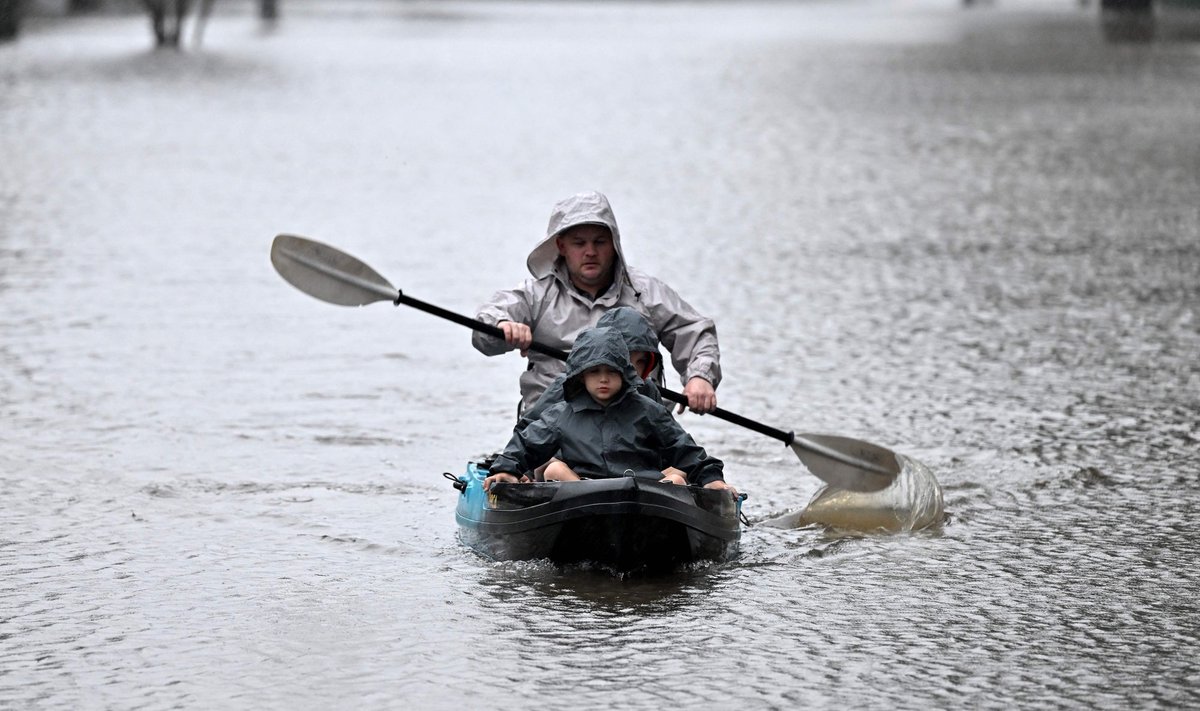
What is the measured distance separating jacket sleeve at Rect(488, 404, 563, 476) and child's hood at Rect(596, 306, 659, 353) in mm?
386

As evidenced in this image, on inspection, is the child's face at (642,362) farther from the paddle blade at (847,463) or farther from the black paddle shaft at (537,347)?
the paddle blade at (847,463)

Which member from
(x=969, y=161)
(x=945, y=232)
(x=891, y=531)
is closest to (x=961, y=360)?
(x=891, y=531)

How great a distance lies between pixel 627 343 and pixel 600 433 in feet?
1.24

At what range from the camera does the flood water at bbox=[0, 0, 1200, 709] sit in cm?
654

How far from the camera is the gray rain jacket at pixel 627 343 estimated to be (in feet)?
25.0

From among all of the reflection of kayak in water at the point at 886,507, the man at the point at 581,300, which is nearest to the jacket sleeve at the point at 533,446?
the man at the point at 581,300

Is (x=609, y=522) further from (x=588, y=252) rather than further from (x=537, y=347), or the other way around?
(x=588, y=252)

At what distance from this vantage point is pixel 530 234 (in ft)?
54.2

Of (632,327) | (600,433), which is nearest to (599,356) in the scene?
(600,433)

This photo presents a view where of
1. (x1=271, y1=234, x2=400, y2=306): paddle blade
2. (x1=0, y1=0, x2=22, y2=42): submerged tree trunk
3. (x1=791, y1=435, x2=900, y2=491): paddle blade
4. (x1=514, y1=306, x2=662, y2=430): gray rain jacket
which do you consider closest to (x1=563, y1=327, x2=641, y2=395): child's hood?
(x1=514, y1=306, x2=662, y2=430): gray rain jacket

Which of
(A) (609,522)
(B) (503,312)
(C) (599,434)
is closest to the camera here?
(A) (609,522)

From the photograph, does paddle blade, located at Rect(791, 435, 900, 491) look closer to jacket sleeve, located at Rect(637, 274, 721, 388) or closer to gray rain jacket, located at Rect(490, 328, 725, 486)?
jacket sleeve, located at Rect(637, 274, 721, 388)

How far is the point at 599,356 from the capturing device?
7.32 m

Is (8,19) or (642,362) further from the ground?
(8,19)
